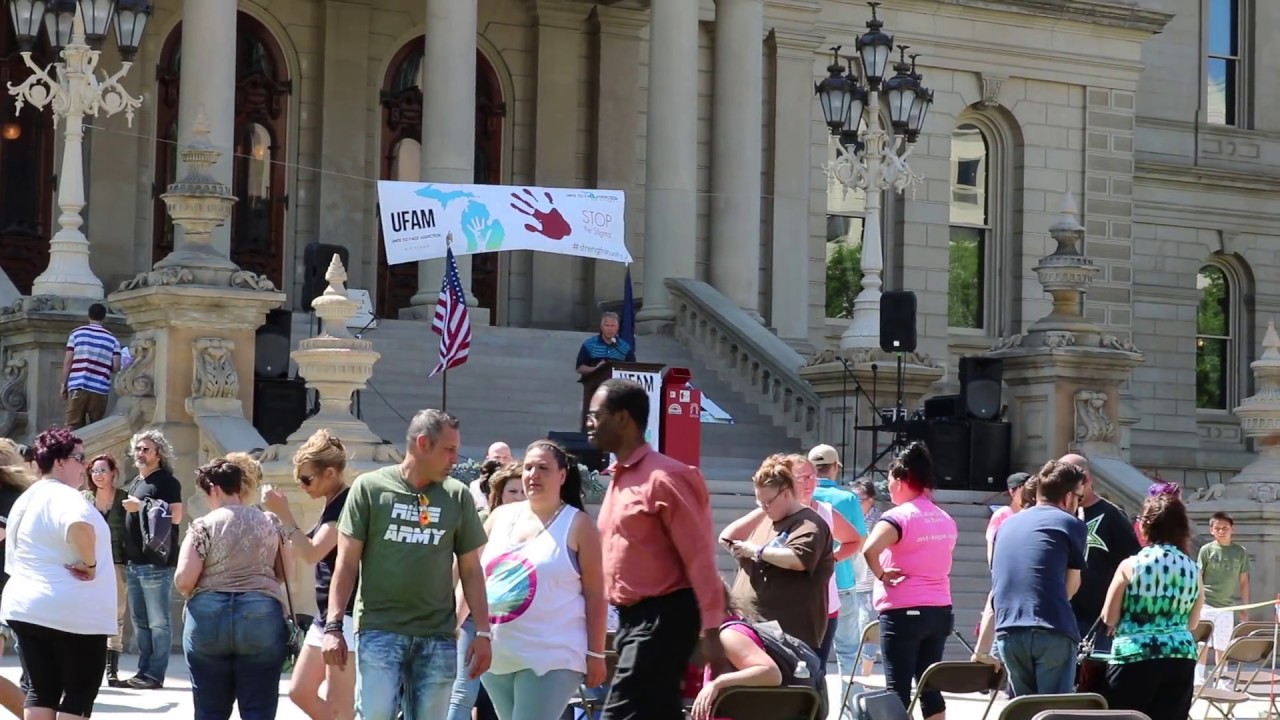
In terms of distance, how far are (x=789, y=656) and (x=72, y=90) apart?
14.8 m

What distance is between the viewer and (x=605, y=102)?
107 ft

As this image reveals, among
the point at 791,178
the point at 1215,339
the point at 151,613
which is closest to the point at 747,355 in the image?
the point at 791,178

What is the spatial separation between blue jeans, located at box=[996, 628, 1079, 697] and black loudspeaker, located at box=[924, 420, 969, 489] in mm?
12377

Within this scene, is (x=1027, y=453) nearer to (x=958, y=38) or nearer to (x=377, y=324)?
(x=377, y=324)

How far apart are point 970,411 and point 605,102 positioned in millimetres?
10049

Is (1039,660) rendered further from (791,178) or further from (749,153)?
(791,178)

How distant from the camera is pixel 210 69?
26016 mm

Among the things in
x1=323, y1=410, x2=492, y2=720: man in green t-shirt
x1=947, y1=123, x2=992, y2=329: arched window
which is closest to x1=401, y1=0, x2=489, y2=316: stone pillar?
x1=947, y1=123, x2=992, y2=329: arched window

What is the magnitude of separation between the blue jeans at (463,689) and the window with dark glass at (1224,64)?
109 ft

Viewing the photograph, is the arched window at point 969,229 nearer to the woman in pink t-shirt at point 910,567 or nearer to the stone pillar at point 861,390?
the stone pillar at point 861,390

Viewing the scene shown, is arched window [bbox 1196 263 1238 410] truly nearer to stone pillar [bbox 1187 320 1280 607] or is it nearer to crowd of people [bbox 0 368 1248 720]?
stone pillar [bbox 1187 320 1280 607]

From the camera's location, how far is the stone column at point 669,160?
95.0 ft

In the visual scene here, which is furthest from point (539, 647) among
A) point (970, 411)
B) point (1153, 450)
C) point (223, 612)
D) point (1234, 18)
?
point (1234, 18)

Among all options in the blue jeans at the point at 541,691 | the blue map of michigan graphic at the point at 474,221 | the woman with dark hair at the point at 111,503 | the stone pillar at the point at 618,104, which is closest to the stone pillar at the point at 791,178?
the stone pillar at the point at 618,104
